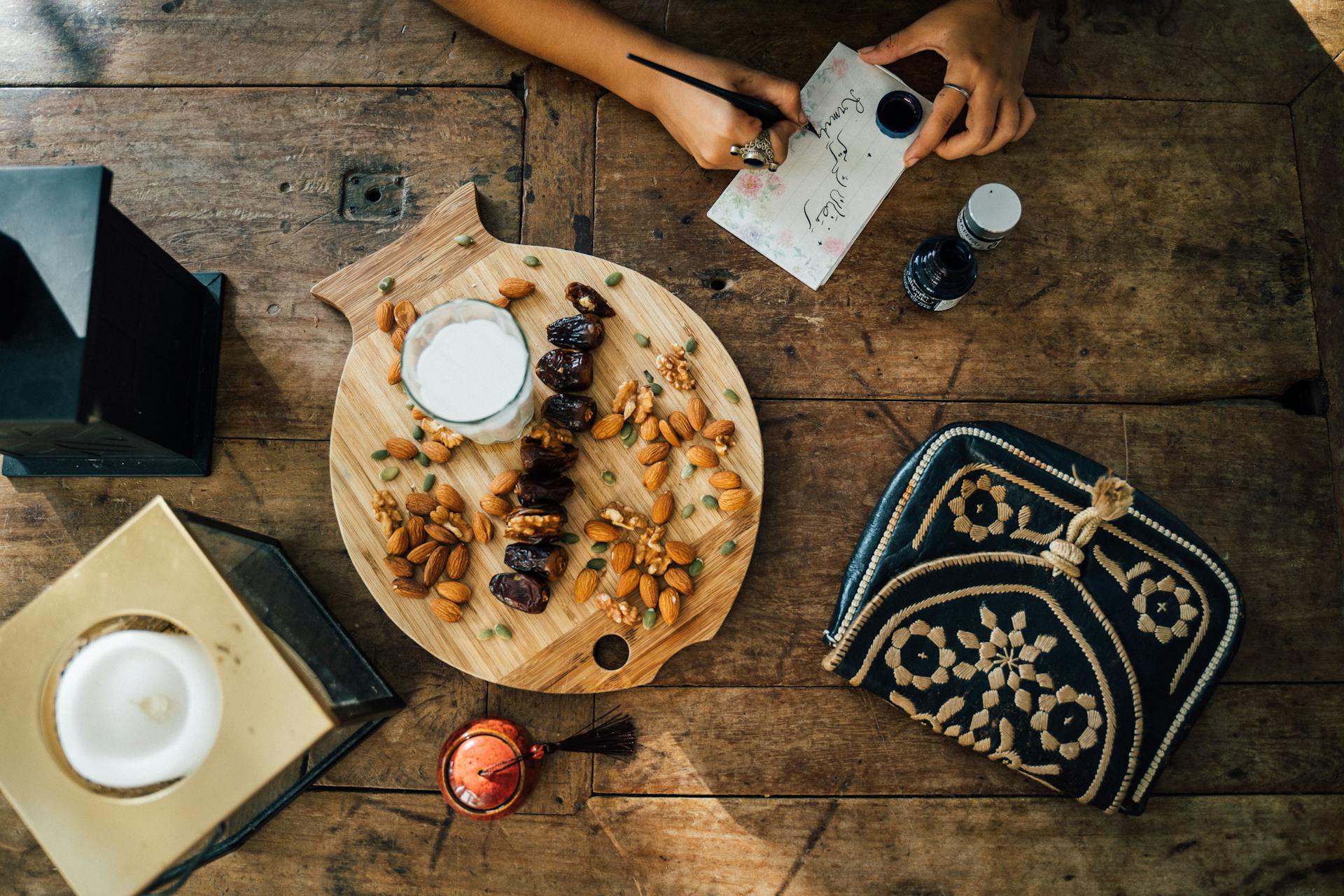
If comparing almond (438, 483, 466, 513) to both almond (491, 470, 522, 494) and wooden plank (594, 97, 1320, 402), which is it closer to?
almond (491, 470, 522, 494)

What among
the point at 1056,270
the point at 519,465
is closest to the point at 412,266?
the point at 519,465

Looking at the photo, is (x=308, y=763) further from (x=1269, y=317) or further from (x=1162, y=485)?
(x=1269, y=317)

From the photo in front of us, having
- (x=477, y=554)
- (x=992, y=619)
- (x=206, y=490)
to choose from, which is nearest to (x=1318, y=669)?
(x=992, y=619)

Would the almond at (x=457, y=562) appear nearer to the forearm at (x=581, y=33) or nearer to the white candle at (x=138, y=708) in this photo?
the white candle at (x=138, y=708)

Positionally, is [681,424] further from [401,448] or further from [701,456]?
[401,448]

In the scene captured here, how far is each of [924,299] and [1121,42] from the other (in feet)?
1.75

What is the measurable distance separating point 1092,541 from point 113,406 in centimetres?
119

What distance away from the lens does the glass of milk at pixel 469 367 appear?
35.8 inches

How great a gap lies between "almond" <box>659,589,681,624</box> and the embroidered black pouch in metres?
0.22

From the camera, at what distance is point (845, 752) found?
102cm

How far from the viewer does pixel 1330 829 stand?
1023mm

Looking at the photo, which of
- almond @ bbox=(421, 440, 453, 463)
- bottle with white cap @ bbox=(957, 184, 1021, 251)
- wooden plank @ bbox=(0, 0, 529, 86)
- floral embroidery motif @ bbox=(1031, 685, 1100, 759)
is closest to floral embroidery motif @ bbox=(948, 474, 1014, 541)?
floral embroidery motif @ bbox=(1031, 685, 1100, 759)

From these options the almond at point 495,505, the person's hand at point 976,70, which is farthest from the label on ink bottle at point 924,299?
the almond at point 495,505

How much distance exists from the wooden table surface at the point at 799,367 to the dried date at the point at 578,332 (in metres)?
0.17
